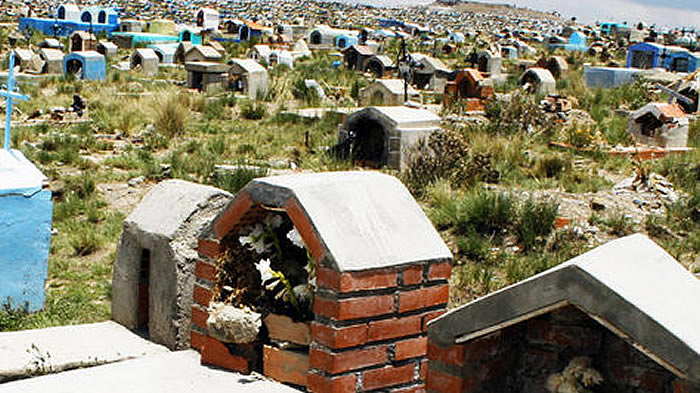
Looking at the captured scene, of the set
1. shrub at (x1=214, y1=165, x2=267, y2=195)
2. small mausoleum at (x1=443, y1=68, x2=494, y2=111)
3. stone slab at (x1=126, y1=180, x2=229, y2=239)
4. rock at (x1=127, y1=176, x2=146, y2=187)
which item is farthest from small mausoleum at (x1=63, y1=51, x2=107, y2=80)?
stone slab at (x1=126, y1=180, x2=229, y2=239)

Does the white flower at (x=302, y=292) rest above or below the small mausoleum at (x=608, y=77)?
above

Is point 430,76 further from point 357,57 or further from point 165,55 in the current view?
point 165,55

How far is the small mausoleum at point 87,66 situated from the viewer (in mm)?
25891

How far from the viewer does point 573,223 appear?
8.81 metres

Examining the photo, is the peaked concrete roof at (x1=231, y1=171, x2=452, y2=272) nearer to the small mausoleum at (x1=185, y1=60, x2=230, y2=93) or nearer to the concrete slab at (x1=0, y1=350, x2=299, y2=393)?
the concrete slab at (x1=0, y1=350, x2=299, y2=393)

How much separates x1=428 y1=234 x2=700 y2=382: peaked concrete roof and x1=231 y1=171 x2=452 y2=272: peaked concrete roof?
85 centimetres

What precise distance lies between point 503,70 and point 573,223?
27957 millimetres

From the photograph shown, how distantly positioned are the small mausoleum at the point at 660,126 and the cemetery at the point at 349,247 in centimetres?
4

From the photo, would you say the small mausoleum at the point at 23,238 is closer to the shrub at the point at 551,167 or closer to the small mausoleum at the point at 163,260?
the small mausoleum at the point at 163,260

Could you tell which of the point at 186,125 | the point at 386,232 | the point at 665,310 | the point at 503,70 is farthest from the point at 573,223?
the point at 503,70

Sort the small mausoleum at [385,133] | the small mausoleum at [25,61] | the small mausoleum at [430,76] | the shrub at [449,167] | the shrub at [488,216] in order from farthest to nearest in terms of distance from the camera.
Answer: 1. the small mausoleum at [430,76]
2. the small mausoleum at [25,61]
3. the small mausoleum at [385,133]
4. the shrub at [449,167]
5. the shrub at [488,216]

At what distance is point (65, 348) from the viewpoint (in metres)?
5.27

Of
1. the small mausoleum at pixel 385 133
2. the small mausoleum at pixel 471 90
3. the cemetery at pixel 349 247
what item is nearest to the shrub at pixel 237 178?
the cemetery at pixel 349 247

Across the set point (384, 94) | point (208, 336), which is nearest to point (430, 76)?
point (384, 94)
